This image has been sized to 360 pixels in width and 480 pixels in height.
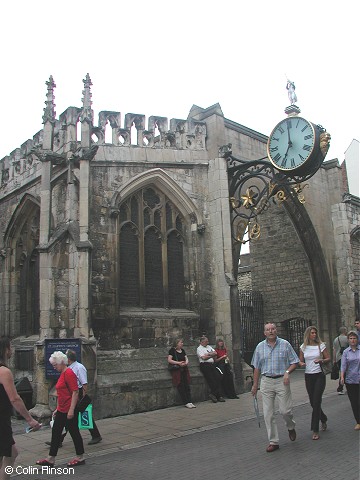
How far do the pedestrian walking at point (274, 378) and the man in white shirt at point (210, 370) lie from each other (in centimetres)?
430

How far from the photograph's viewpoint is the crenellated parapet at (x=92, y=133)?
37.0 ft

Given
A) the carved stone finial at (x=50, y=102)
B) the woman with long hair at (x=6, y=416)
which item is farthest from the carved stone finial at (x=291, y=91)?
the woman with long hair at (x=6, y=416)

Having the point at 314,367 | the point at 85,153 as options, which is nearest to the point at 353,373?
the point at 314,367

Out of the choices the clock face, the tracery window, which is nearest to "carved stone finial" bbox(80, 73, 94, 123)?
the tracery window

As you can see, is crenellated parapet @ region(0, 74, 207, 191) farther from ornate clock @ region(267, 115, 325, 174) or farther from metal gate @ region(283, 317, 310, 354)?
metal gate @ region(283, 317, 310, 354)

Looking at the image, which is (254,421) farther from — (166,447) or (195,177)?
(195,177)

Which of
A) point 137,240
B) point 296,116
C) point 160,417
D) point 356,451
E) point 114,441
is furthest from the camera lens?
point 137,240

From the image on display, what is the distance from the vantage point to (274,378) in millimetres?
6609


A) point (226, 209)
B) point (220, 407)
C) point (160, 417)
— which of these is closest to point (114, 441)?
point (160, 417)

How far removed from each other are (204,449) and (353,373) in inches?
101

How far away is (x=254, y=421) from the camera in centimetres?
881

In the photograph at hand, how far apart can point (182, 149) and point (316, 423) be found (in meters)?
7.97

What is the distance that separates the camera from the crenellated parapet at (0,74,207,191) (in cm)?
1127

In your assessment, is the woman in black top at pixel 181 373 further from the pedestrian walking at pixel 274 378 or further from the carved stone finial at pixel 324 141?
the carved stone finial at pixel 324 141
